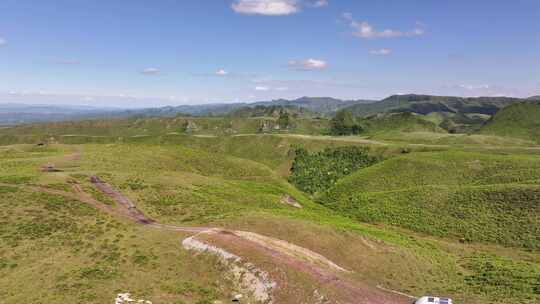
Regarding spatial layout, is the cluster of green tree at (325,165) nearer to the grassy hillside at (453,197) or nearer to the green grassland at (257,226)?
the green grassland at (257,226)

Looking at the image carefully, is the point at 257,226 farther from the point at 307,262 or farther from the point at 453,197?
the point at 453,197

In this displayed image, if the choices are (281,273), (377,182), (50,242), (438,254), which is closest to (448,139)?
(377,182)

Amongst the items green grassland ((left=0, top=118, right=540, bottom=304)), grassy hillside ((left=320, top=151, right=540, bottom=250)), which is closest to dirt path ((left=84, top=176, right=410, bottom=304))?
green grassland ((left=0, top=118, right=540, bottom=304))

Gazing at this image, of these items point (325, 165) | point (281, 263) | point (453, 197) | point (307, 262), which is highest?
point (281, 263)

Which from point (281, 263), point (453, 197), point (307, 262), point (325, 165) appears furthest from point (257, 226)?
point (325, 165)

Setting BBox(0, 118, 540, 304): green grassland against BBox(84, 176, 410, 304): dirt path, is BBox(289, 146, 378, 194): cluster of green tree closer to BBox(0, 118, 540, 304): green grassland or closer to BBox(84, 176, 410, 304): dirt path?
BBox(0, 118, 540, 304): green grassland

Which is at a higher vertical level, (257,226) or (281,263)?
(281,263)

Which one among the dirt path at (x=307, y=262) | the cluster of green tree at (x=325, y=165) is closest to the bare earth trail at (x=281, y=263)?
the dirt path at (x=307, y=262)
